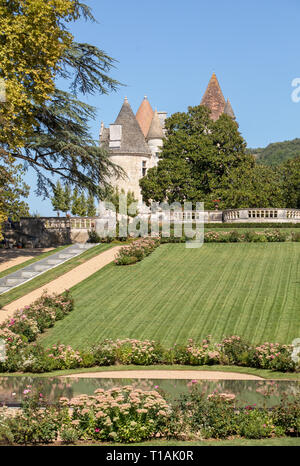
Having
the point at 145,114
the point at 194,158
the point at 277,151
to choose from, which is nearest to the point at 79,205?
the point at 145,114

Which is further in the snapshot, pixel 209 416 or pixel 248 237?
pixel 248 237

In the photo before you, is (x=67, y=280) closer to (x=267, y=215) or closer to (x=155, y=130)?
(x=267, y=215)

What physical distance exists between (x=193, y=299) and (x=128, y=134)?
4097 centimetres

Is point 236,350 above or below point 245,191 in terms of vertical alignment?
below

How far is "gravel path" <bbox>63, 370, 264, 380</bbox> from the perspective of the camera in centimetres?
1841

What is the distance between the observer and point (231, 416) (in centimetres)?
1281

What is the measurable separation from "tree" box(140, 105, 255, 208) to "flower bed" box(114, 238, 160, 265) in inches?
902

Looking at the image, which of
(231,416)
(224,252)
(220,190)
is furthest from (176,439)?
(220,190)

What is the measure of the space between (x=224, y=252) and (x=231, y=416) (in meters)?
21.9

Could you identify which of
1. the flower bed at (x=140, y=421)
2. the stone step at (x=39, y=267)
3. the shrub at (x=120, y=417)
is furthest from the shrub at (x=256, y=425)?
the stone step at (x=39, y=267)

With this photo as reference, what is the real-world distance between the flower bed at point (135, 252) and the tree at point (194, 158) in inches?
902

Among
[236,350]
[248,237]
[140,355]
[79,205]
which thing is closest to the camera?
[236,350]

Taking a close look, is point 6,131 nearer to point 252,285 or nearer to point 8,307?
point 8,307

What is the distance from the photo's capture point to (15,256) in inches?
1531
